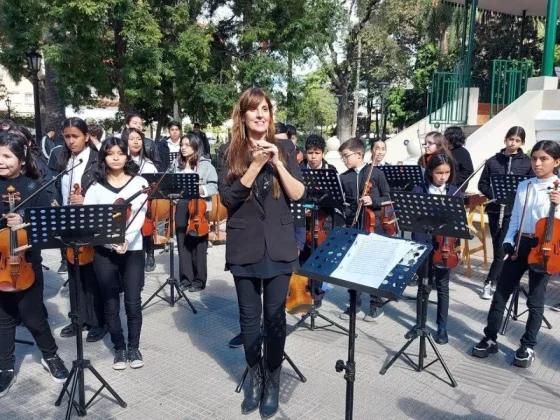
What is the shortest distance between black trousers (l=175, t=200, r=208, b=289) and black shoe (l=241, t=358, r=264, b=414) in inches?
118

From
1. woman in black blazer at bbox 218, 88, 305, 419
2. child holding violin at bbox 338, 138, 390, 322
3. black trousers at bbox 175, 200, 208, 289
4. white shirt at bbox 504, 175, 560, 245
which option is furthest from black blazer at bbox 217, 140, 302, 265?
black trousers at bbox 175, 200, 208, 289

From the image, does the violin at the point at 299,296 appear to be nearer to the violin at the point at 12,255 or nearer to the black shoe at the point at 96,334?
the black shoe at the point at 96,334

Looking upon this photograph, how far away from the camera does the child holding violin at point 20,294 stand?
371cm

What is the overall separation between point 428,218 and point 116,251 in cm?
247

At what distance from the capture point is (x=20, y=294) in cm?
381

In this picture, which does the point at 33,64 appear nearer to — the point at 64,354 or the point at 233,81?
the point at 233,81

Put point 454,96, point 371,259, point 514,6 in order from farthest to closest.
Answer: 1. point 514,6
2. point 454,96
3. point 371,259

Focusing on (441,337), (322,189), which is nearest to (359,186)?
(322,189)

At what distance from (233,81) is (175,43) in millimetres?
1950

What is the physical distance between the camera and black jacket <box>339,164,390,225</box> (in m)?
5.34

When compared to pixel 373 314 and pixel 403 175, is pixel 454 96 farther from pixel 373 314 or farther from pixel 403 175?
pixel 373 314

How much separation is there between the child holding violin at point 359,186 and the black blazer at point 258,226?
77.5 inches

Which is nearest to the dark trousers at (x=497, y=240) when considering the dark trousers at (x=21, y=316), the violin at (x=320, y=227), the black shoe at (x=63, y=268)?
the violin at (x=320, y=227)

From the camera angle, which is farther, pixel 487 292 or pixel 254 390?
pixel 487 292
